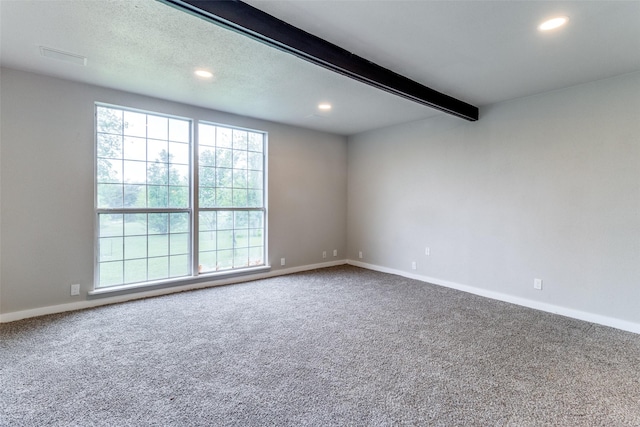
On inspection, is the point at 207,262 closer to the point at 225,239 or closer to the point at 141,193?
the point at 225,239

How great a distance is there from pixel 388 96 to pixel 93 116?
360 centimetres

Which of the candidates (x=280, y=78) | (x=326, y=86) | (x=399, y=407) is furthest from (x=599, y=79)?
(x=399, y=407)

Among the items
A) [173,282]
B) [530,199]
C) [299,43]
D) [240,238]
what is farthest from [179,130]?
[530,199]

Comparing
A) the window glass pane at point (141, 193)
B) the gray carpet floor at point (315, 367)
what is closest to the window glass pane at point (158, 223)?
the window glass pane at point (141, 193)

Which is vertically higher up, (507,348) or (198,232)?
(198,232)

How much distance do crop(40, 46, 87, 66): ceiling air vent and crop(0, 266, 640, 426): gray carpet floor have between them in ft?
8.60

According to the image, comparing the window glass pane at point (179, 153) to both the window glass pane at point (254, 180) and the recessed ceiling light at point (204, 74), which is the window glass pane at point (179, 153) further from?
the recessed ceiling light at point (204, 74)

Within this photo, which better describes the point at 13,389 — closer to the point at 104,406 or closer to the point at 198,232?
the point at 104,406

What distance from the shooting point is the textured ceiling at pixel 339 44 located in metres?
2.14

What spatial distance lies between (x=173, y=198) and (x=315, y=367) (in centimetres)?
316

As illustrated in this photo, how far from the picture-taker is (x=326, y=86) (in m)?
3.51

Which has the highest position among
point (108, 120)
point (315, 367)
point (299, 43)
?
point (299, 43)

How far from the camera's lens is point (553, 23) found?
2.24 m

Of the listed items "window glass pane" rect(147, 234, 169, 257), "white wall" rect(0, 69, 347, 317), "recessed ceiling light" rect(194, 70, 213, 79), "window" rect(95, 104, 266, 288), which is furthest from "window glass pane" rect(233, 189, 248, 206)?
"recessed ceiling light" rect(194, 70, 213, 79)
